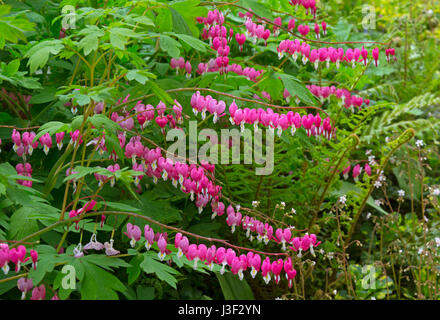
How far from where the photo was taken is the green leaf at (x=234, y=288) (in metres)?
2.38

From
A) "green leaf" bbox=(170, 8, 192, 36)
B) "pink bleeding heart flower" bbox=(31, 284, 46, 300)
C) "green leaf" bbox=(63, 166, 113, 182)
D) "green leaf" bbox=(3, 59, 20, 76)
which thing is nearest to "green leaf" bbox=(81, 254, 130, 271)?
"pink bleeding heart flower" bbox=(31, 284, 46, 300)

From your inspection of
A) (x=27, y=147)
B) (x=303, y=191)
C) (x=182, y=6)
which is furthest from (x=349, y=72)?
(x=27, y=147)

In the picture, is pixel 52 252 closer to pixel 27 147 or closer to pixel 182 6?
pixel 27 147

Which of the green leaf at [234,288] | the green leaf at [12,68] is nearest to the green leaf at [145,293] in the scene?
the green leaf at [234,288]

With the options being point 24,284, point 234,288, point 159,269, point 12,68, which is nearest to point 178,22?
point 12,68

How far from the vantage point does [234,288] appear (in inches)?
96.2

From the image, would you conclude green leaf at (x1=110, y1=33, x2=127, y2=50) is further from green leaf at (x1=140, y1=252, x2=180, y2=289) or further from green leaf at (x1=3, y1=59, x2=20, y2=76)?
green leaf at (x1=140, y1=252, x2=180, y2=289)

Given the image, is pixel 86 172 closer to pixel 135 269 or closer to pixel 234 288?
pixel 135 269

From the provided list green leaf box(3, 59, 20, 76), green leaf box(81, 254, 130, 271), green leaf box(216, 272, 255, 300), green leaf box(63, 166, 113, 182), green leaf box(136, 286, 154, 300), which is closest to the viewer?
green leaf box(63, 166, 113, 182)

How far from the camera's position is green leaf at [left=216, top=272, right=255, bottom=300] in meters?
2.38

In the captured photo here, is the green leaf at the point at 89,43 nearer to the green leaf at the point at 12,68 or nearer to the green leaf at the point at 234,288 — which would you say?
the green leaf at the point at 12,68
